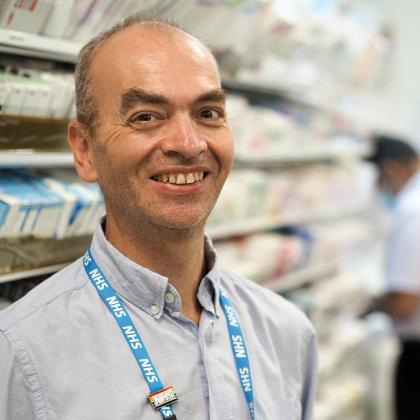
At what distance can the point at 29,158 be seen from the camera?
1.66m

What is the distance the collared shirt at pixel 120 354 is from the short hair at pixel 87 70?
0.95 feet

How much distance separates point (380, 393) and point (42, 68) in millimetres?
3350

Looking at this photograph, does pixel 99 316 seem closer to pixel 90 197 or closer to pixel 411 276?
pixel 90 197

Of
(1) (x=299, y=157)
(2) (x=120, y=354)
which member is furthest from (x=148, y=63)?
(1) (x=299, y=157)

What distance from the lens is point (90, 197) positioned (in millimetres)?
1794

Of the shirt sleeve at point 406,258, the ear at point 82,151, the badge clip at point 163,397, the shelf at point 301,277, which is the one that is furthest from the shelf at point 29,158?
the shirt sleeve at point 406,258

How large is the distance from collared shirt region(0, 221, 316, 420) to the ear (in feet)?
0.53

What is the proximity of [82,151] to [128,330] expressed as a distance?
1.56 feet

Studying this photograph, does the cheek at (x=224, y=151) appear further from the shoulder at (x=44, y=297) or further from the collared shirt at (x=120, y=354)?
the shoulder at (x=44, y=297)

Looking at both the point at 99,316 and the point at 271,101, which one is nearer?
the point at 99,316

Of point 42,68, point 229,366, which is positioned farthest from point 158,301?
point 42,68

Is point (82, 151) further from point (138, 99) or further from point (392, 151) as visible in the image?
point (392, 151)

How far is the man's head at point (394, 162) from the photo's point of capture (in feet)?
11.7

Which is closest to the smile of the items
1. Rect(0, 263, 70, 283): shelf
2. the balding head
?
the balding head
